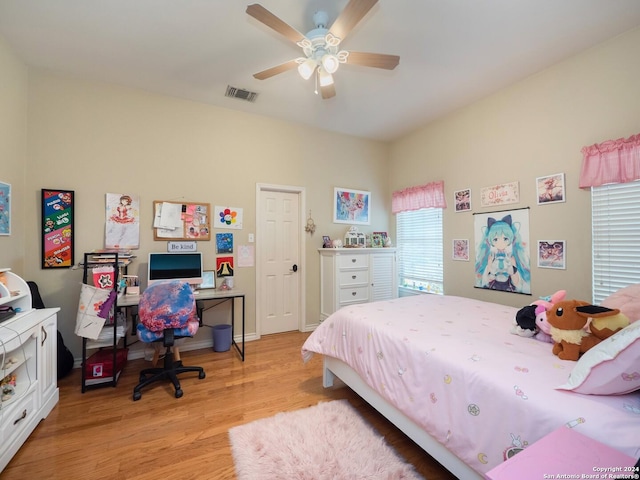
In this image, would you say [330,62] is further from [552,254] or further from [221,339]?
[221,339]

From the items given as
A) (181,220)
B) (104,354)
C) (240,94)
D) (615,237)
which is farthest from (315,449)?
(240,94)

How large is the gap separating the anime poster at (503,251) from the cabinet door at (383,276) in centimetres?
114

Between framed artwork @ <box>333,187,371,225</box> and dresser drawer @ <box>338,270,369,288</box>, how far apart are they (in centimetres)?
80

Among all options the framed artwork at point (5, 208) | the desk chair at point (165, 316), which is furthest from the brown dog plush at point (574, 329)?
the framed artwork at point (5, 208)

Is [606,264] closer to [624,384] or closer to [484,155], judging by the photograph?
[484,155]

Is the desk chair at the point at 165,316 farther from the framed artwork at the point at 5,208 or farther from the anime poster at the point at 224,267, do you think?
the framed artwork at the point at 5,208

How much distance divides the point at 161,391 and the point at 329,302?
2093 mm

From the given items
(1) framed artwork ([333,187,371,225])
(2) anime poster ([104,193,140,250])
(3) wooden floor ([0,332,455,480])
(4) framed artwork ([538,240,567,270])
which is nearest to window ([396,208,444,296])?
(1) framed artwork ([333,187,371,225])

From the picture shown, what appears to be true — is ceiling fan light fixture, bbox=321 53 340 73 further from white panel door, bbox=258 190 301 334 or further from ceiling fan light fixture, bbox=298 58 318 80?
white panel door, bbox=258 190 301 334

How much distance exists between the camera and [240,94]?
10.3 feet

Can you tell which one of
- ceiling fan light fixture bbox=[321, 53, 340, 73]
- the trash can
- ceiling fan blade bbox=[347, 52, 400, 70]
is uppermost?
ceiling fan blade bbox=[347, 52, 400, 70]

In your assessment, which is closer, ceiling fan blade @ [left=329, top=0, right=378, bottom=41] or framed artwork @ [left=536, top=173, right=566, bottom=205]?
ceiling fan blade @ [left=329, top=0, right=378, bottom=41]

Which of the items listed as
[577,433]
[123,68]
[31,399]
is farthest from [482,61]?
[31,399]

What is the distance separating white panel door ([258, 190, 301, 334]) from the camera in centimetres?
373
